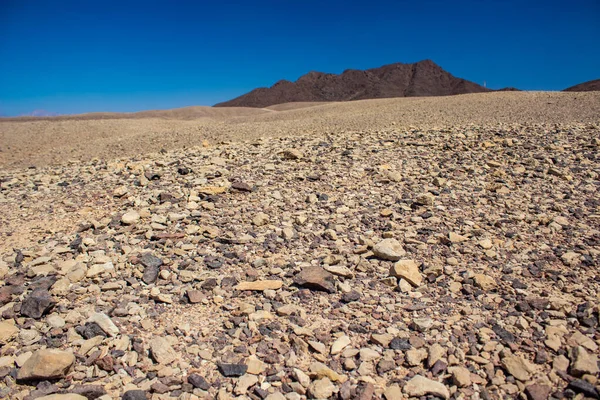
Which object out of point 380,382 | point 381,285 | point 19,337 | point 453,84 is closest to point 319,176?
point 381,285

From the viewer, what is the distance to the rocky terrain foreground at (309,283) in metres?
2.37

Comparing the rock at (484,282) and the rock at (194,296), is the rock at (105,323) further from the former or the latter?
the rock at (484,282)

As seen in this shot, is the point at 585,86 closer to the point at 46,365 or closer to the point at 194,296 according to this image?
the point at 194,296

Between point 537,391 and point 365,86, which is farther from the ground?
point 365,86

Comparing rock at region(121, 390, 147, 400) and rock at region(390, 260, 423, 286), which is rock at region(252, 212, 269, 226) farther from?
rock at region(121, 390, 147, 400)

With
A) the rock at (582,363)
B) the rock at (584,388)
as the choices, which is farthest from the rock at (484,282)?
the rock at (584,388)

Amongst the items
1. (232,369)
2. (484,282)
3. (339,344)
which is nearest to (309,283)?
(339,344)

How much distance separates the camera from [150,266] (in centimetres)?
349

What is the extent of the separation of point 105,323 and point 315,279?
161 cm

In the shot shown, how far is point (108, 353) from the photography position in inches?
101

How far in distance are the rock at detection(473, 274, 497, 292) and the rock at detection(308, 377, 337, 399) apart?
161 centimetres

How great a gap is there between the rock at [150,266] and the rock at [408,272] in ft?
6.79

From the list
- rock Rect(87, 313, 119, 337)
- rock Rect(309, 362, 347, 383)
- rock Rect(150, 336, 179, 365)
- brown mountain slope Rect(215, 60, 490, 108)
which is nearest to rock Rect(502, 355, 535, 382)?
rock Rect(309, 362, 347, 383)

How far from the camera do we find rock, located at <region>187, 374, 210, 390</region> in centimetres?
232
